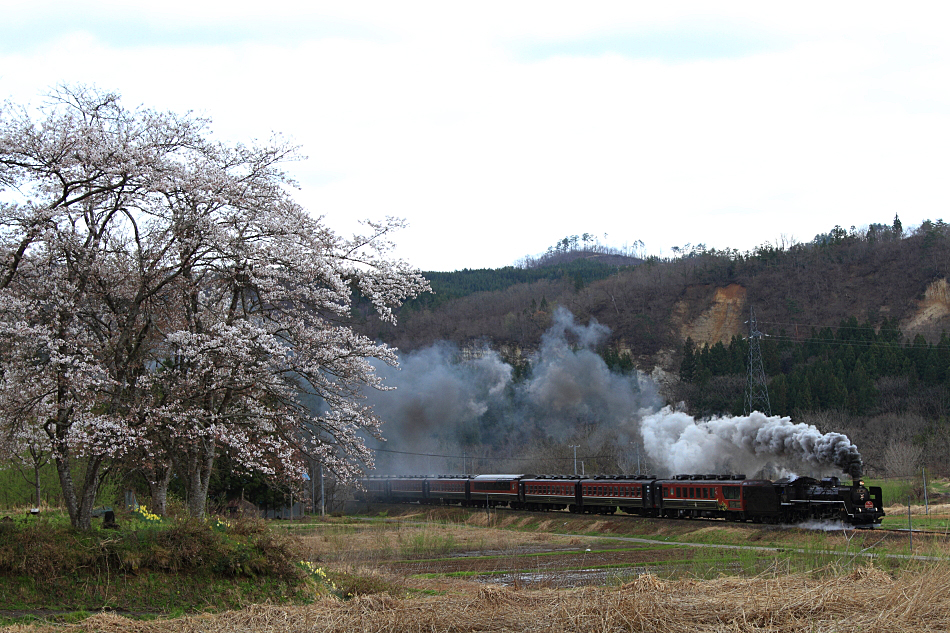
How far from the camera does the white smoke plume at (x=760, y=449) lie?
36312 millimetres

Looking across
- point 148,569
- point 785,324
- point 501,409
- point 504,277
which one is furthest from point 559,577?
point 504,277

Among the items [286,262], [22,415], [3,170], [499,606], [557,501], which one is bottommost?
[557,501]

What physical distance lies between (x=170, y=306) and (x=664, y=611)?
15.0m

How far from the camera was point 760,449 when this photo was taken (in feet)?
140

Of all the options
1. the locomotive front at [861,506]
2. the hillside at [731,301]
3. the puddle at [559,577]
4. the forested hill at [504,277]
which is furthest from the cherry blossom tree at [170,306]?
the forested hill at [504,277]

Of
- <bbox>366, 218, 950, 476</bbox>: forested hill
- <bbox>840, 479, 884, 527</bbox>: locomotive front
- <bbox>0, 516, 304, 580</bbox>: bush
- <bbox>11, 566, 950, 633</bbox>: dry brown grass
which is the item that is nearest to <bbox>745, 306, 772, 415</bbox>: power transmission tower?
<bbox>366, 218, 950, 476</bbox>: forested hill

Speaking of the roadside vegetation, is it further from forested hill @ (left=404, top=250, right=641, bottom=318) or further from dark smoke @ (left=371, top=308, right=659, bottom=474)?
forested hill @ (left=404, top=250, right=641, bottom=318)

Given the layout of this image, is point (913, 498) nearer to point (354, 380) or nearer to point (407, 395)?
point (354, 380)

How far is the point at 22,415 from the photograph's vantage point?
Answer: 15.3 m

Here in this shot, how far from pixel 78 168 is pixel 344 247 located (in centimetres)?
699

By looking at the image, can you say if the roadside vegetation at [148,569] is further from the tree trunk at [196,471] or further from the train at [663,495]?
the train at [663,495]

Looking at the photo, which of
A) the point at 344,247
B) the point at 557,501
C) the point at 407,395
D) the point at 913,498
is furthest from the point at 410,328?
the point at 344,247

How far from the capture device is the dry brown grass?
7316 millimetres

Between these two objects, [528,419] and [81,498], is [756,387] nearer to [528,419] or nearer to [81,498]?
[528,419]
